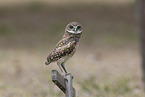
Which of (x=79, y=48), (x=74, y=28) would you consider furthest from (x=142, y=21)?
(x=74, y=28)

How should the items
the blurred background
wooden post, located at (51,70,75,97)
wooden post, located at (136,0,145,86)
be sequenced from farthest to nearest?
wooden post, located at (136,0,145,86)
the blurred background
wooden post, located at (51,70,75,97)

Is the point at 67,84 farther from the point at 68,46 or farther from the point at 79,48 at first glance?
the point at 79,48

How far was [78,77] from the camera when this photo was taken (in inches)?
253

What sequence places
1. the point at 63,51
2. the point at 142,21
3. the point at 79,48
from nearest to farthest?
the point at 63,51, the point at 142,21, the point at 79,48

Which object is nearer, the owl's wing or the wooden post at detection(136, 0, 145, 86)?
the owl's wing

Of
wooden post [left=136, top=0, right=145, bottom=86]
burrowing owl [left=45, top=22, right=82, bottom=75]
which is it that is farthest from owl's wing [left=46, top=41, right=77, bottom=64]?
wooden post [left=136, top=0, right=145, bottom=86]

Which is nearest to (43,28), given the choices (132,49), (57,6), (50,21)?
(50,21)

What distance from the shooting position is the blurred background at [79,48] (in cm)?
568

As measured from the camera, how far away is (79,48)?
8805 millimetres

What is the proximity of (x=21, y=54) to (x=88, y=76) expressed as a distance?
2.41 metres

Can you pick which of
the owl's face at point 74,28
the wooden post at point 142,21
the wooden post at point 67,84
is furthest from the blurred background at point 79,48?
the owl's face at point 74,28

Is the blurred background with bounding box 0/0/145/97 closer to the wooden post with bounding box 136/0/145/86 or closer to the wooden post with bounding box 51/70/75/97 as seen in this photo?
the wooden post with bounding box 136/0/145/86

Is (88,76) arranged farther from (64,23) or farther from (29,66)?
(64,23)

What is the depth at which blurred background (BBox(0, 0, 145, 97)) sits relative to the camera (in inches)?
224
